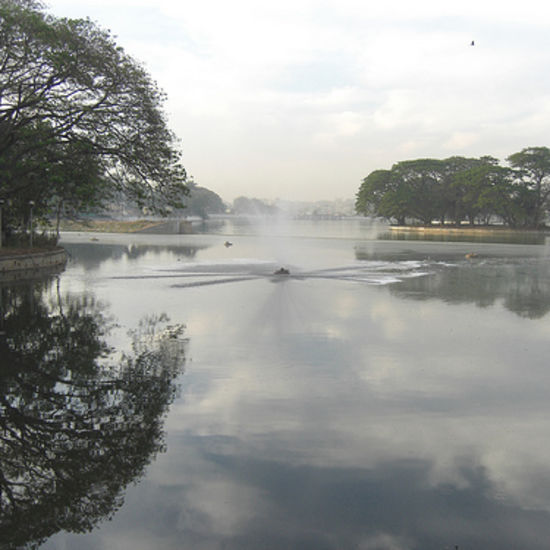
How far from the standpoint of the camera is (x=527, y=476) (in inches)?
200

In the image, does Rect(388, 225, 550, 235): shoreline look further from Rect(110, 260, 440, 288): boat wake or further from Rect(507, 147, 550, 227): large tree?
Rect(110, 260, 440, 288): boat wake

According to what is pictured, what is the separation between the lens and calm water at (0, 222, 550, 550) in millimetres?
4273

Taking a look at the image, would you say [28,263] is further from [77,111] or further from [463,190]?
[463,190]

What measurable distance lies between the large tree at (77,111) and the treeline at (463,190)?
69.4m

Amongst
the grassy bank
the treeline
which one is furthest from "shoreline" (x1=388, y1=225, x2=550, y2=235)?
the grassy bank

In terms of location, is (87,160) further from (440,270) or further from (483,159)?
(483,159)

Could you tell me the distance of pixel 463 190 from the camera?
9294 cm

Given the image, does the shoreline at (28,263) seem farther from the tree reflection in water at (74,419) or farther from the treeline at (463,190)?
the treeline at (463,190)

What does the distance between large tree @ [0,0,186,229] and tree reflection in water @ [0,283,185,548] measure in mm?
12656

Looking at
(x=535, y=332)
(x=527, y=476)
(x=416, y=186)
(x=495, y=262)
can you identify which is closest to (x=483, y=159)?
(x=416, y=186)

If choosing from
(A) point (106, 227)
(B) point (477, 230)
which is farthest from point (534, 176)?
(A) point (106, 227)

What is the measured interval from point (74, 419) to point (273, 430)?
233 cm

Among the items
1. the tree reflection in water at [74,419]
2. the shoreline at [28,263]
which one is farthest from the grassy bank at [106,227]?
the tree reflection in water at [74,419]

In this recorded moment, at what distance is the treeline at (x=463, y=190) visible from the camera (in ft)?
269
